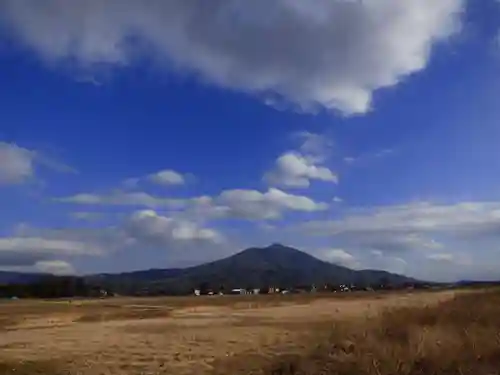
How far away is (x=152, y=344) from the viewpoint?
27.3 m

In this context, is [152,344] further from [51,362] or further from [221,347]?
[51,362]

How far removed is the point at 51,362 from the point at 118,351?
3581 mm

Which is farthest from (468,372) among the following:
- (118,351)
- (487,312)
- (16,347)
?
(16,347)

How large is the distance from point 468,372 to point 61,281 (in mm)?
166537

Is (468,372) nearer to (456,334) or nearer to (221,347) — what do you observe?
(456,334)

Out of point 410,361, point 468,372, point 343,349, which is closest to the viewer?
point 468,372

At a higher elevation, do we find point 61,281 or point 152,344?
point 61,281

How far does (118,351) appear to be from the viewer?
79.7 feet

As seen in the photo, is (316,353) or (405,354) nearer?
(405,354)

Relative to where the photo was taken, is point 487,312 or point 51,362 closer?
point 487,312

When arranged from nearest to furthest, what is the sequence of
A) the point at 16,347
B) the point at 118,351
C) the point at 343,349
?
the point at 343,349 → the point at 118,351 → the point at 16,347

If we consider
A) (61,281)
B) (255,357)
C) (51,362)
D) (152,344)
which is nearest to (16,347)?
(152,344)

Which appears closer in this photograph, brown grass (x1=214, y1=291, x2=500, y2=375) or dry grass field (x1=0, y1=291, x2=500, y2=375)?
brown grass (x1=214, y1=291, x2=500, y2=375)

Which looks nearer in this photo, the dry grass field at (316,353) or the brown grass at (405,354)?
the brown grass at (405,354)
